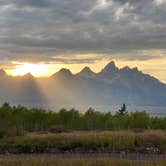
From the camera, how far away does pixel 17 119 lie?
172 feet

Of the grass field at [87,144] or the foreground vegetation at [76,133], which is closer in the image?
the grass field at [87,144]

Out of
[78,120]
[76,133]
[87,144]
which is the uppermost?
[78,120]

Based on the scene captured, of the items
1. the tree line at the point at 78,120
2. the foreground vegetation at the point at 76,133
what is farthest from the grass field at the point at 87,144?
the tree line at the point at 78,120

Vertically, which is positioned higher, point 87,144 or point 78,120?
point 78,120

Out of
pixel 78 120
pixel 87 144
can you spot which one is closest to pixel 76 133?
pixel 87 144

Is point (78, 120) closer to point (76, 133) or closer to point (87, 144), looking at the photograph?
point (76, 133)

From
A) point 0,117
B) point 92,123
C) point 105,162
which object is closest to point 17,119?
point 0,117

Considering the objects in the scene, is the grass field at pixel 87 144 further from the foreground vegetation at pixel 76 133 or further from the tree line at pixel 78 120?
the tree line at pixel 78 120

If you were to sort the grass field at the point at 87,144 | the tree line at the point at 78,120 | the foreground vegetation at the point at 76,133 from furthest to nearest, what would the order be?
the tree line at the point at 78,120
the foreground vegetation at the point at 76,133
the grass field at the point at 87,144

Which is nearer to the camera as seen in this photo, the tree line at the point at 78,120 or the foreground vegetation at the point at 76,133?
the foreground vegetation at the point at 76,133

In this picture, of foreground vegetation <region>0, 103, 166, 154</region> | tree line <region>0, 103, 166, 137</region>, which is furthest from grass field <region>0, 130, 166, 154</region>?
tree line <region>0, 103, 166, 137</region>

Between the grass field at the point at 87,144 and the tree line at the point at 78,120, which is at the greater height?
the tree line at the point at 78,120

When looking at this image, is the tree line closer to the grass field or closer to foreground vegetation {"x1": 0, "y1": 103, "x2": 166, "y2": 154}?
foreground vegetation {"x1": 0, "y1": 103, "x2": 166, "y2": 154}

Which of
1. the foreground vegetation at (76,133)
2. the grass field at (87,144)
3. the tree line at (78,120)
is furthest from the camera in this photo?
the tree line at (78,120)
